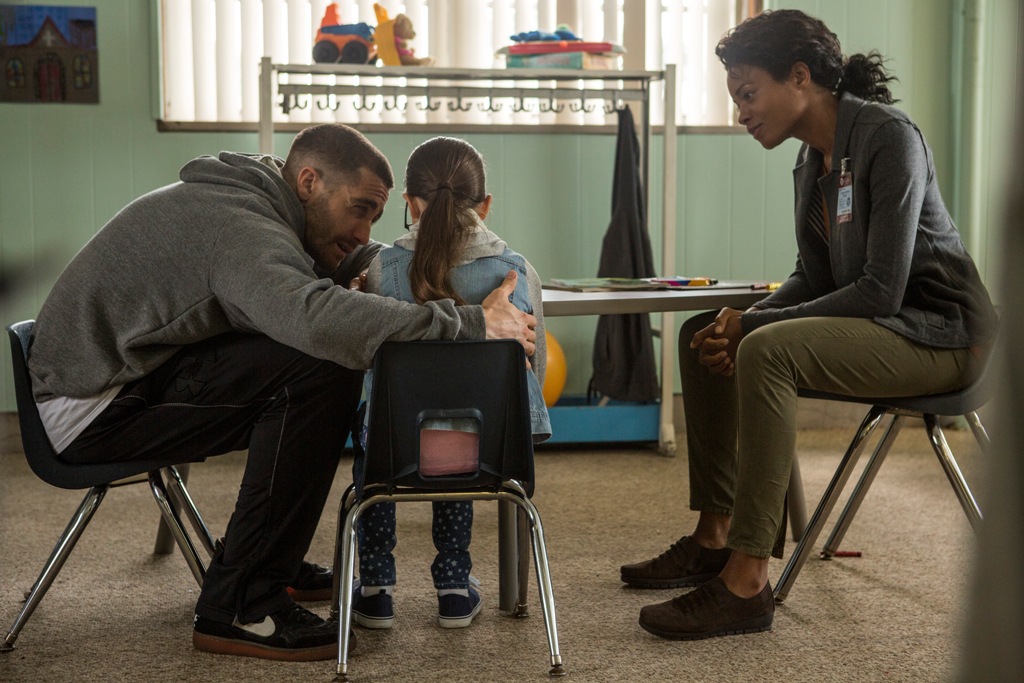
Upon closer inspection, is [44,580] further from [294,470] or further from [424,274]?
[424,274]

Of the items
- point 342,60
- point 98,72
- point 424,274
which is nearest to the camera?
point 424,274

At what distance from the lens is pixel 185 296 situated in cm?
163

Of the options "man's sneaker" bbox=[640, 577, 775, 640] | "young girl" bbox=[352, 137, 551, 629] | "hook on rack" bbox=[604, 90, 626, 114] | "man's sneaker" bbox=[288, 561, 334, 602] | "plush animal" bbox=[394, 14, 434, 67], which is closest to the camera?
"young girl" bbox=[352, 137, 551, 629]

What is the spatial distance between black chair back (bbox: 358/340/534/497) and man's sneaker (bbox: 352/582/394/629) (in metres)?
0.39

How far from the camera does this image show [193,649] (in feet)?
5.64

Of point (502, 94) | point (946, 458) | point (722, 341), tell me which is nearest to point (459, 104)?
point (502, 94)

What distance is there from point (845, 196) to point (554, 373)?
1.70m

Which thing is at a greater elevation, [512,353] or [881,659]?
[512,353]

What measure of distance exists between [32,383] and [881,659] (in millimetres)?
1449

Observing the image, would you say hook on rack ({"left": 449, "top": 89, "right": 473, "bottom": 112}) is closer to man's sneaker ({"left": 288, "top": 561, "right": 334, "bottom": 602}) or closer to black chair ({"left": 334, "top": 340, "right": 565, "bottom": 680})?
man's sneaker ({"left": 288, "top": 561, "right": 334, "bottom": 602})

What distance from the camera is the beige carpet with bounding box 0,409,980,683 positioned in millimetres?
1635

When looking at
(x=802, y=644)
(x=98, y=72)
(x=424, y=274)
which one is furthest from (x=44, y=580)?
(x=98, y=72)

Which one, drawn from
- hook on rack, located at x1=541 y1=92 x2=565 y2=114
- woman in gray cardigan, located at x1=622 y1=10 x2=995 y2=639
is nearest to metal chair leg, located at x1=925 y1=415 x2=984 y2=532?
woman in gray cardigan, located at x1=622 y1=10 x2=995 y2=639

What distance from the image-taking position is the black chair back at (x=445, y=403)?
1476 millimetres
